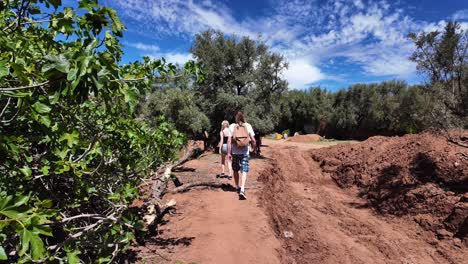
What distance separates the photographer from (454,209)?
564cm

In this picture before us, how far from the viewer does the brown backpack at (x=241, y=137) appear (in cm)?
671

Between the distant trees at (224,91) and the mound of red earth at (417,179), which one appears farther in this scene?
the distant trees at (224,91)

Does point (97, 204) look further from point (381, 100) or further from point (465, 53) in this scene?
point (381, 100)

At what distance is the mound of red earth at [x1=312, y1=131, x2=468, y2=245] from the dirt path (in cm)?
40

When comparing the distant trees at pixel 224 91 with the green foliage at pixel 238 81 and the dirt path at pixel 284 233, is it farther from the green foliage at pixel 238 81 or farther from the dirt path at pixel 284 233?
the dirt path at pixel 284 233

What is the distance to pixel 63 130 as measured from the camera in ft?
7.64

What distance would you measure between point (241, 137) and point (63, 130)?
4630mm

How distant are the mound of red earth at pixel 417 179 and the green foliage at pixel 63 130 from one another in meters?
5.08

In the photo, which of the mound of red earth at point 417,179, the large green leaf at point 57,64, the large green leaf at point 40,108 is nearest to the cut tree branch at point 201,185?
the mound of red earth at point 417,179

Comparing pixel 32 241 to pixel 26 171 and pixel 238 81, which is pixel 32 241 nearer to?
pixel 26 171

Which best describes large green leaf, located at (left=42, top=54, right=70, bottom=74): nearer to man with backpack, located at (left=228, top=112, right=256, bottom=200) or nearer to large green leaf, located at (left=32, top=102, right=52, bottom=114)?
large green leaf, located at (left=32, top=102, right=52, bottom=114)

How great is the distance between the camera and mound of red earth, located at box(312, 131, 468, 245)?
19.0 feet

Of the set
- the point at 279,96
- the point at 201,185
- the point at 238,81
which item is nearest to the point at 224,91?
the point at 238,81

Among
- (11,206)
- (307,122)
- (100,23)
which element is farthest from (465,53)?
(307,122)
